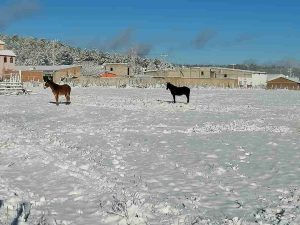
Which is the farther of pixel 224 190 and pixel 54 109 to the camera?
pixel 54 109

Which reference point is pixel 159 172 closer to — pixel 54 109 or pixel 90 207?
pixel 90 207

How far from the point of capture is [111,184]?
33.2ft

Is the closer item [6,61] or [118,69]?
[6,61]

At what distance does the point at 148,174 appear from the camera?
1109 cm

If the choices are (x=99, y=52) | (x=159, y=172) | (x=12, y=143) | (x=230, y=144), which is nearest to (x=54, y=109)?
(x=12, y=143)

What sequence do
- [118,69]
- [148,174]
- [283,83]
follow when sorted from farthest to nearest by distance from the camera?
[118,69]
[283,83]
[148,174]

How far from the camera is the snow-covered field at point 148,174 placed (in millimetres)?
8133

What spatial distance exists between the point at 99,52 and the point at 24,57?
108ft

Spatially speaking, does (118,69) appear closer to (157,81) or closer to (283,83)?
(157,81)

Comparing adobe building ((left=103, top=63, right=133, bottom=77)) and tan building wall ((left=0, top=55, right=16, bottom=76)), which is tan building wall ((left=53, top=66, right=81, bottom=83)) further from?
tan building wall ((left=0, top=55, right=16, bottom=76))

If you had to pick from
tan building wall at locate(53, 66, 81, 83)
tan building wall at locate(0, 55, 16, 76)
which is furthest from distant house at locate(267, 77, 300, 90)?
tan building wall at locate(0, 55, 16, 76)

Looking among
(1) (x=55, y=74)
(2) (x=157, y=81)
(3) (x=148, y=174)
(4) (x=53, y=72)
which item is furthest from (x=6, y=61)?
(3) (x=148, y=174)

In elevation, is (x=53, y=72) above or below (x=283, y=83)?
above

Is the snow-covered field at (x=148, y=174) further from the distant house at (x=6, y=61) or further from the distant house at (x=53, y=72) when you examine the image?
the distant house at (x=53, y=72)
